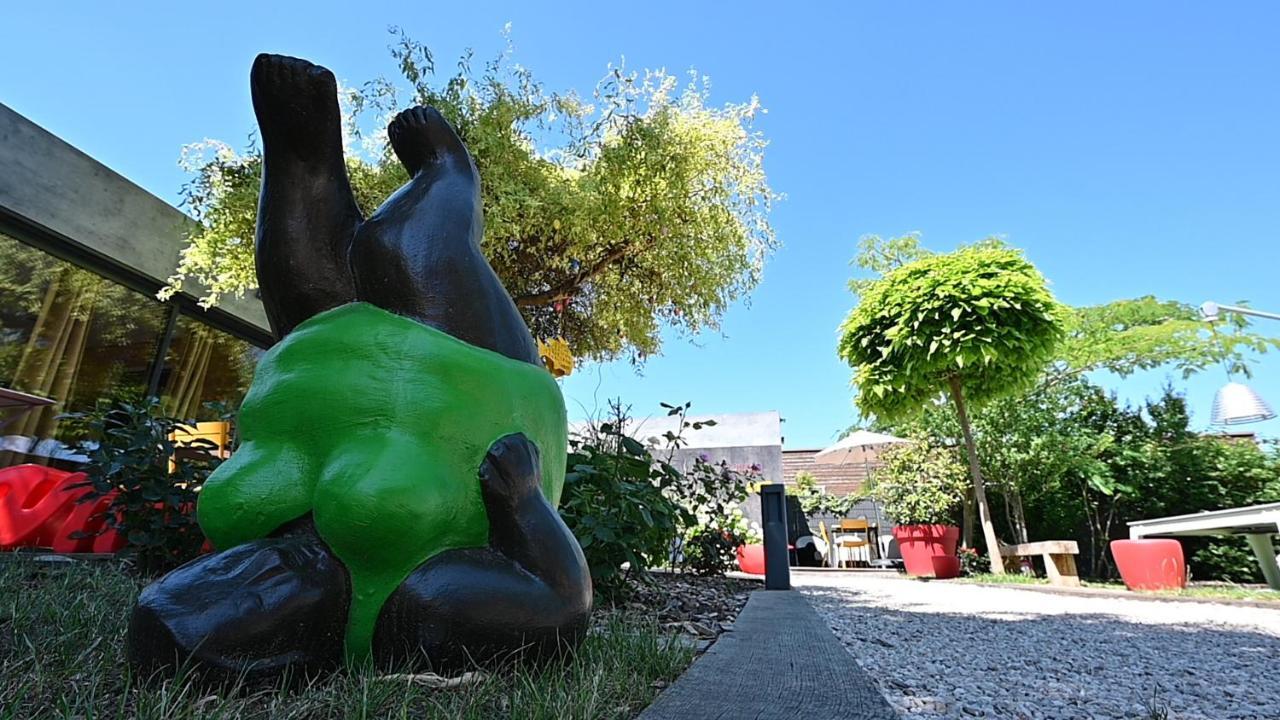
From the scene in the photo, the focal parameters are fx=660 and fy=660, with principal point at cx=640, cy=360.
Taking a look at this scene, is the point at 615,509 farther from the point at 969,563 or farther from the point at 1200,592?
the point at 969,563

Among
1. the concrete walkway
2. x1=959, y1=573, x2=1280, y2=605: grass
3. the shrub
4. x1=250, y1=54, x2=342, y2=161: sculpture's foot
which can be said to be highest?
x1=250, y1=54, x2=342, y2=161: sculpture's foot

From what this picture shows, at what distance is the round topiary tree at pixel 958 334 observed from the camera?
7555 mm

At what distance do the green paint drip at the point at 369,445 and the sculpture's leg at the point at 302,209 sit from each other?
0.23 metres

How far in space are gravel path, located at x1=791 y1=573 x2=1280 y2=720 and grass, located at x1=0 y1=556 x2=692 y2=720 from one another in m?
0.72

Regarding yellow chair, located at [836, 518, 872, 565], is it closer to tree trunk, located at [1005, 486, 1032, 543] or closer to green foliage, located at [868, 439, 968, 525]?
green foliage, located at [868, 439, 968, 525]

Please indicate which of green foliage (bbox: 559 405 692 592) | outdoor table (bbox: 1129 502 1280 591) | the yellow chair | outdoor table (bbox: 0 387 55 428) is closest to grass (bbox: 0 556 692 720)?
green foliage (bbox: 559 405 692 592)

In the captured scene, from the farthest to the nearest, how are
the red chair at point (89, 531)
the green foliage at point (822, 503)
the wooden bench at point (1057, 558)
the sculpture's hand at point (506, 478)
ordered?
1. the green foliage at point (822, 503)
2. the wooden bench at point (1057, 558)
3. the red chair at point (89, 531)
4. the sculpture's hand at point (506, 478)

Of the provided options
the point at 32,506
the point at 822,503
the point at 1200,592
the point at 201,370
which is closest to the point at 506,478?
the point at 32,506

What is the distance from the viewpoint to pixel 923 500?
31.5 feet

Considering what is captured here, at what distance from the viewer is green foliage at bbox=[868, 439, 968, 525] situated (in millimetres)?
9609

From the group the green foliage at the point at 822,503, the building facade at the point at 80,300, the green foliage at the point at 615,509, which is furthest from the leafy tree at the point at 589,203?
the green foliage at the point at 822,503

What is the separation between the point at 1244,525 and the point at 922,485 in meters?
4.40

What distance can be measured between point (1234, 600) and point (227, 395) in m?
9.62

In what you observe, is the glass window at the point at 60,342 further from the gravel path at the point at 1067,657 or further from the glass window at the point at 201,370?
the gravel path at the point at 1067,657
